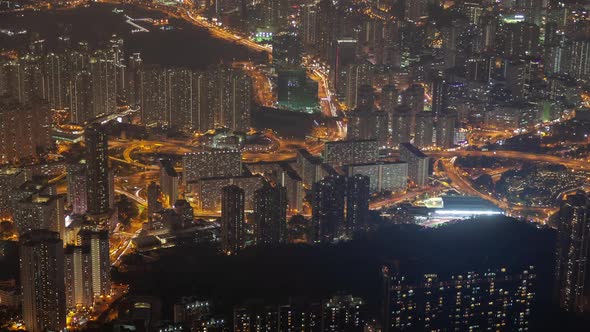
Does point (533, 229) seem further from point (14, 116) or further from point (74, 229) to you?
point (14, 116)

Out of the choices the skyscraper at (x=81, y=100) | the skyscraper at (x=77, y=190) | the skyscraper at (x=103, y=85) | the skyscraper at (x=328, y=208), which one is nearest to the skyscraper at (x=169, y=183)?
the skyscraper at (x=77, y=190)

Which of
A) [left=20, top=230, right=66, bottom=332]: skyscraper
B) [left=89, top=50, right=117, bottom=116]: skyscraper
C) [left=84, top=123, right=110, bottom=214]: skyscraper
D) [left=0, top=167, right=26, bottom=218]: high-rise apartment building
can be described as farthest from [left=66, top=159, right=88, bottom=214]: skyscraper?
[left=89, top=50, right=117, bottom=116]: skyscraper

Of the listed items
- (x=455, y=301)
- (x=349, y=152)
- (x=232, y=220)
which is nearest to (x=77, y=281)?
(x=232, y=220)

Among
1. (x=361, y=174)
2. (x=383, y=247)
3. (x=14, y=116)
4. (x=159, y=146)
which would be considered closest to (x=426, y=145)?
(x=361, y=174)

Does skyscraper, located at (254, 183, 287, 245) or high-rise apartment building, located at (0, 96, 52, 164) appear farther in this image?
high-rise apartment building, located at (0, 96, 52, 164)

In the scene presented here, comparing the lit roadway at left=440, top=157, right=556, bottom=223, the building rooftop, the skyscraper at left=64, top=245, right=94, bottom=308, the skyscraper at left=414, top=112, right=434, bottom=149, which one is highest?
the skyscraper at left=414, top=112, right=434, bottom=149

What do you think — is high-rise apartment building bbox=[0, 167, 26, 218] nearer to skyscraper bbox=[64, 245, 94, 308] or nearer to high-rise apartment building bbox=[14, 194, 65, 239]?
high-rise apartment building bbox=[14, 194, 65, 239]
